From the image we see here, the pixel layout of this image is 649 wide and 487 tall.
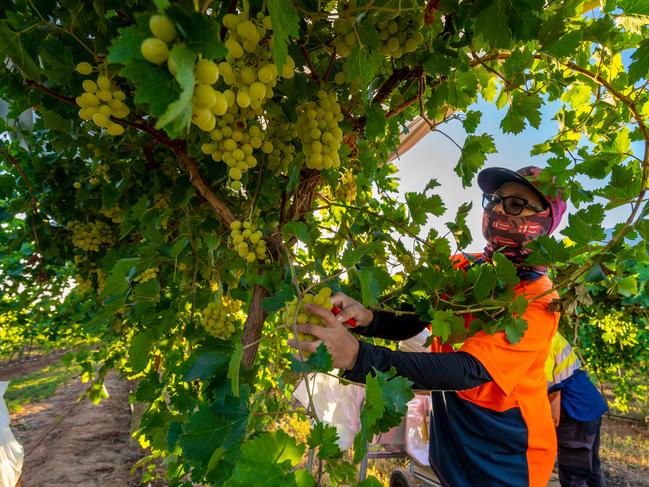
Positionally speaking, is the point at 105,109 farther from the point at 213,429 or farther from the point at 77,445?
the point at 77,445

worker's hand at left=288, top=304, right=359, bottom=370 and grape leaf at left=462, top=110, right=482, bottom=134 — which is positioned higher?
grape leaf at left=462, top=110, right=482, bottom=134

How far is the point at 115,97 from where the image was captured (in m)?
0.72

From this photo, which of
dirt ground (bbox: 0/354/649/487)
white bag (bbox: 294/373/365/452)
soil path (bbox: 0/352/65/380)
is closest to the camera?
white bag (bbox: 294/373/365/452)

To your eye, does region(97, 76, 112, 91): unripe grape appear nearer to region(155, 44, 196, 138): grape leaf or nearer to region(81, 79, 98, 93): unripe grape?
region(81, 79, 98, 93): unripe grape

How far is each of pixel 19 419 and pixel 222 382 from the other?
39.5ft

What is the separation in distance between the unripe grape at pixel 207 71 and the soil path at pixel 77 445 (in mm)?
4265

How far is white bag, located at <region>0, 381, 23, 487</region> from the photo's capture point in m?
3.97

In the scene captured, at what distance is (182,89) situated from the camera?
1.19 feet

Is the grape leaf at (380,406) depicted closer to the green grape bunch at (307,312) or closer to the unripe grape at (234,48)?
the green grape bunch at (307,312)

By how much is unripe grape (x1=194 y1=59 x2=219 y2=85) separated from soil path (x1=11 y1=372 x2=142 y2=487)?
4265 millimetres

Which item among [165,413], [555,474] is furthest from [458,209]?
[555,474]

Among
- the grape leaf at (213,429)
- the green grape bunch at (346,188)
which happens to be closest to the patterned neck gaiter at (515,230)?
the green grape bunch at (346,188)

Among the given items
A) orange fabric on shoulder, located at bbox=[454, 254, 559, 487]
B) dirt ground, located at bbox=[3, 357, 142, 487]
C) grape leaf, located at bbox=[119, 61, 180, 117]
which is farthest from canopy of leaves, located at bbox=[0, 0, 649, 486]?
dirt ground, located at bbox=[3, 357, 142, 487]

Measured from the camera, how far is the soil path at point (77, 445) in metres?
5.92
